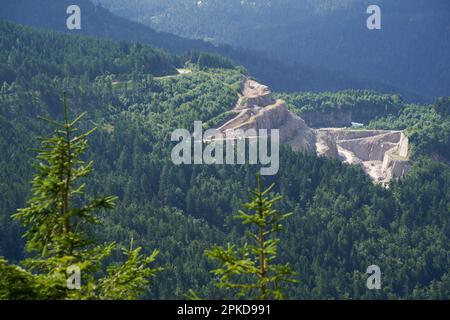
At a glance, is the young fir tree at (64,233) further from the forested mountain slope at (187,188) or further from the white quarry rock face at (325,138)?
the white quarry rock face at (325,138)

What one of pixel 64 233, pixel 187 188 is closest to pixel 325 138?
pixel 187 188

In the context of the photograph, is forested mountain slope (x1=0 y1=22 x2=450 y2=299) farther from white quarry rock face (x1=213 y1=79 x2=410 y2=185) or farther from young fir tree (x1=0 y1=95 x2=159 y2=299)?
young fir tree (x1=0 y1=95 x2=159 y2=299)

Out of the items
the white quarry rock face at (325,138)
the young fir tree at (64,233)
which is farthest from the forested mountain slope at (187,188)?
the young fir tree at (64,233)

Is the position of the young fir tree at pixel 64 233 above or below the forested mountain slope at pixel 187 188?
above

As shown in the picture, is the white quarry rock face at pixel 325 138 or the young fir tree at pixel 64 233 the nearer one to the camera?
the young fir tree at pixel 64 233

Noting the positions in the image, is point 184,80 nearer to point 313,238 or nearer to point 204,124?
point 204,124
